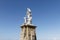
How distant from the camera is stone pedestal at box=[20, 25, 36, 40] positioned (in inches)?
542

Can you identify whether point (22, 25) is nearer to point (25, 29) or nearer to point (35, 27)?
point (25, 29)

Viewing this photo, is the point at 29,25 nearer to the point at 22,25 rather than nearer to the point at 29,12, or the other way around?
the point at 22,25

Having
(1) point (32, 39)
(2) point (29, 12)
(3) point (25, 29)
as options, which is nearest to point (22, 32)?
(3) point (25, 29)

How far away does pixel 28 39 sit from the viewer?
534 inches

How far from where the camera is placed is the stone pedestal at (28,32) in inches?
542

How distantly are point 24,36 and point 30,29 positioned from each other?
4.05ft

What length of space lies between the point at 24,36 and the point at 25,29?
0.93 m

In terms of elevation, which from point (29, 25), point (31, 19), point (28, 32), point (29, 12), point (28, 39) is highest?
point (29, 12)

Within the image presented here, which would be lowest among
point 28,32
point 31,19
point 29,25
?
point 28,32

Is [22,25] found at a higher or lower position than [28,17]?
lower

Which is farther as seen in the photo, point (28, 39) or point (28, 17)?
point (28, 17)

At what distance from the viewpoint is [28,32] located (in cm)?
1388

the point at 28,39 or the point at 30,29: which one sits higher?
the point at 30,29

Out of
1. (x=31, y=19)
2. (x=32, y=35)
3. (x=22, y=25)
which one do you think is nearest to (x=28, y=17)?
(x=31, y=19)
